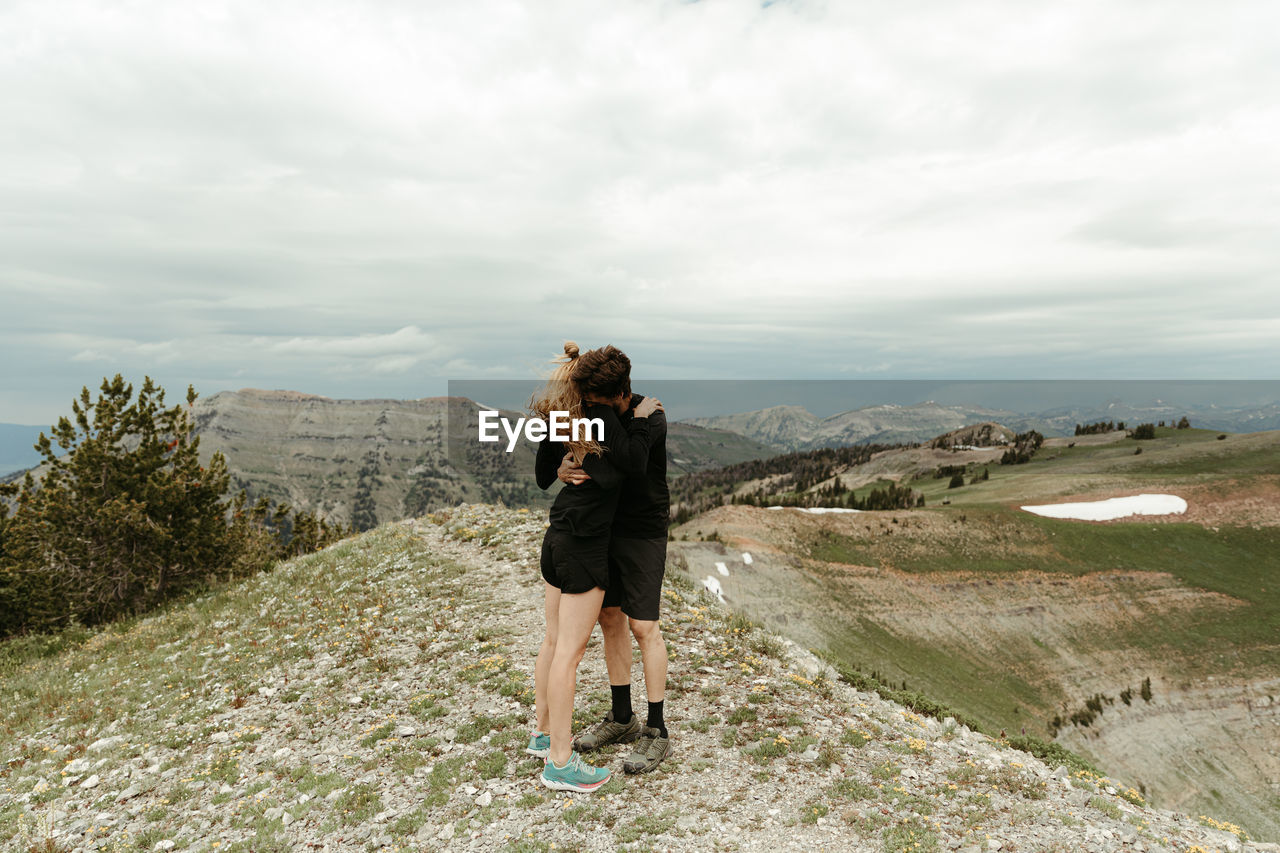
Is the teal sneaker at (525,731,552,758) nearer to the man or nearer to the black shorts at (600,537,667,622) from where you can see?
the man

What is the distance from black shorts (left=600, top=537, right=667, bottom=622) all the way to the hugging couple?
0.04 feet

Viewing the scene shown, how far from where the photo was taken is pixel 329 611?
14.7 metres

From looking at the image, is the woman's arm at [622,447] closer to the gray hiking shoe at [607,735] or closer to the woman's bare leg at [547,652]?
the woman's bare leg at [547,652]

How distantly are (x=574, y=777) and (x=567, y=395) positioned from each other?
427cm

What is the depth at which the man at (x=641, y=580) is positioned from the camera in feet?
20.8

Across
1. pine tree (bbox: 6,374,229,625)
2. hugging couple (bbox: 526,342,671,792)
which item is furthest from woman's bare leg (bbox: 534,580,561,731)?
pine tree (bbox: 6,374,229,625)

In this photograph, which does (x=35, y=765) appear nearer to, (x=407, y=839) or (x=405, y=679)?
(x=405, y=679)

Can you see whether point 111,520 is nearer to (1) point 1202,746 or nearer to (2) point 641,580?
(2) point 641,580

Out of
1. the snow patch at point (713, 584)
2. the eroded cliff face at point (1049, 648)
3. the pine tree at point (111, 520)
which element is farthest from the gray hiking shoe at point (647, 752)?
the snow patch at point (713, 584)

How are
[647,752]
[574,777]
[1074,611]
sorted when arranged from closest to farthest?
1. [574,777]
2. [647,752]
3. [1074,611]

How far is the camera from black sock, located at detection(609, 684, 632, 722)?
7305 millimetres

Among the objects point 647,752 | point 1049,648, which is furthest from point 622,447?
point 1049,648

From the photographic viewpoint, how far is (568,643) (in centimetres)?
625

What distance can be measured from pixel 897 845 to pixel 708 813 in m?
1.90
